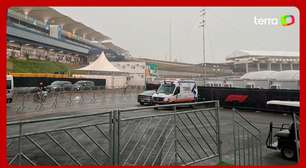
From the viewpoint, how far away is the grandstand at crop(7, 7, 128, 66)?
4922 cm

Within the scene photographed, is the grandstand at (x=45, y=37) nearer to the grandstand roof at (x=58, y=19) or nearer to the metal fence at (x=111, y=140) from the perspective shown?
the grandstand roof at (x=58, y=19)

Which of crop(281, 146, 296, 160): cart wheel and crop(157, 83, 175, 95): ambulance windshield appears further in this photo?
crop(157, 83, 175, 95): ambulance windshield

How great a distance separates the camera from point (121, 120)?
4391 millimetres

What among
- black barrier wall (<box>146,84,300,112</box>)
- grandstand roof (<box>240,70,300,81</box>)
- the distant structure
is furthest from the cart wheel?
the distant structure

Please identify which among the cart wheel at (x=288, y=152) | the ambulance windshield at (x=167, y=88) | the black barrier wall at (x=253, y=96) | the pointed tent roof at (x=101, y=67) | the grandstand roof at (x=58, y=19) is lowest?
the cart wheel at (x=288, y=152)

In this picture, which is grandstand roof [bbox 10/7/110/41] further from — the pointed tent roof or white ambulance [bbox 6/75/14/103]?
white ambulance [bbox 6/75/14/103]

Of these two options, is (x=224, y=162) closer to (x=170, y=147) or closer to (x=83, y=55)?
(x=170, y=147)

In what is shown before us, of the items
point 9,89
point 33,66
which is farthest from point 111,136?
point 33,66

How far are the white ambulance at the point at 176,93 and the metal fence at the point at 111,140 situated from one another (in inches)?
455

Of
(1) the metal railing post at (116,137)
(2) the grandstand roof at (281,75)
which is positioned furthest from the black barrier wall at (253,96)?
(2) the grandstand roof at (281,75)

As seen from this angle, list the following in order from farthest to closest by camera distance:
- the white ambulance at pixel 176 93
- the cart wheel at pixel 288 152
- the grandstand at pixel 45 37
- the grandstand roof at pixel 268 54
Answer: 1. the grandstand roof at pixel 268 54
2. the grandstand at pixel 45 37
3. the white ambulance at pixel 176 93
4. the cart wheel at pixel 288 152

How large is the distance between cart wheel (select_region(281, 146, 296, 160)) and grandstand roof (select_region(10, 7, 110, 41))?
69.3m

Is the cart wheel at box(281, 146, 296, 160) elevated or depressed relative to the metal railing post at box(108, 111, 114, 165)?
depressed

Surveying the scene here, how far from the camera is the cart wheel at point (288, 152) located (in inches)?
246
